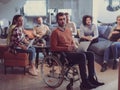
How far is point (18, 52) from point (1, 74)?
513mm

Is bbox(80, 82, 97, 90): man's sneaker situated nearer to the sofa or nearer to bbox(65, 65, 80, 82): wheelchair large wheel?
bbox(65, 65, 80, 82): wheelchair large wheel

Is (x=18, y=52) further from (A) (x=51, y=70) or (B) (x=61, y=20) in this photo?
(B) (x=61, y=20)

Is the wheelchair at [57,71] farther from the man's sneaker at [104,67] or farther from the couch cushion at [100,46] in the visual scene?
the couch cushion at [100,46]

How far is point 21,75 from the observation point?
4.91 m

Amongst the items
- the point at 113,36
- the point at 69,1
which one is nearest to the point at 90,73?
the point at 113,36

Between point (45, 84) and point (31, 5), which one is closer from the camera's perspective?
point (45, 84)

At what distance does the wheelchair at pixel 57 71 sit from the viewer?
3916 millimetres

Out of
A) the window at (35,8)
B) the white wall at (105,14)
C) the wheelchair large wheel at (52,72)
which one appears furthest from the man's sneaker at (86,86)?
the window at (35,8)

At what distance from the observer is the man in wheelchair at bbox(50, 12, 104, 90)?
12.8ft

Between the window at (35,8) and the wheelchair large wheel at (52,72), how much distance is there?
139 inches

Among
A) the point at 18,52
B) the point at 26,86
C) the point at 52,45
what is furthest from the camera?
the point at 18,52

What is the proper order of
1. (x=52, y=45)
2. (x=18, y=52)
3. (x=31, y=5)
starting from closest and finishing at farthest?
(x=52, y=45)
(x=18, y=52)
(x=31, y=5)

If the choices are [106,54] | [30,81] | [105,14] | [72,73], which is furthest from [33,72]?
[105,14]

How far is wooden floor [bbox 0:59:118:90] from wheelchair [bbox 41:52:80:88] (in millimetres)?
115
